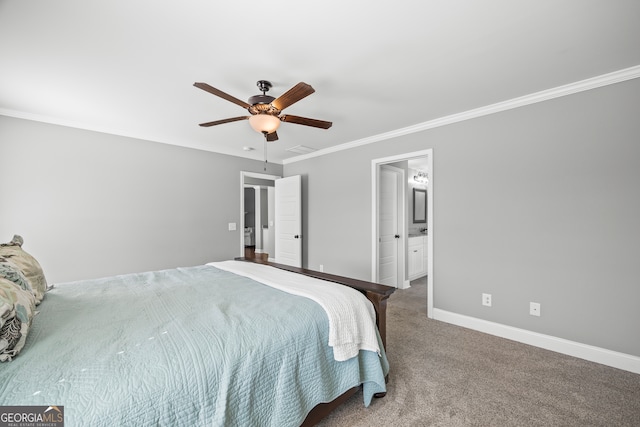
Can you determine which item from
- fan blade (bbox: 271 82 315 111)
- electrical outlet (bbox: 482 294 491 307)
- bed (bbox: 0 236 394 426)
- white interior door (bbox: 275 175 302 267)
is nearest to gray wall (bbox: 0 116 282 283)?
white interior door (bbox: 275 175 302 267)

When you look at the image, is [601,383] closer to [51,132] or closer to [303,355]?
[303,355]

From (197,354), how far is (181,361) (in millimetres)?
62

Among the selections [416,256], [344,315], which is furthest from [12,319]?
[416,256]

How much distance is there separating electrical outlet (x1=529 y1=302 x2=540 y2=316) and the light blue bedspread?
1925 mm

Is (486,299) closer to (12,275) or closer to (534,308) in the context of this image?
(534,308)

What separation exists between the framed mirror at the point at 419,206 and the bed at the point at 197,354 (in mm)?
4008

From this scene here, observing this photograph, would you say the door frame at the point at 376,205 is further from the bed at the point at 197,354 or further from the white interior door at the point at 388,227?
the bed at the point at 197,354

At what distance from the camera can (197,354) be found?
3.54 feet

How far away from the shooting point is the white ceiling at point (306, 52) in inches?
59.2

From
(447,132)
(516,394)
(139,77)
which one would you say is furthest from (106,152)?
(516,394)

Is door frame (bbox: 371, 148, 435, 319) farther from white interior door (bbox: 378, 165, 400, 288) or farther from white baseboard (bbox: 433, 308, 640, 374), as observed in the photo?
white baseboard (bbox: 433, 308, 640, 374)

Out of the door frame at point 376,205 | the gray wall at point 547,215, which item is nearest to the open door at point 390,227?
the door frame at point 376,205

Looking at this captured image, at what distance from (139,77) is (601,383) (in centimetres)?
439

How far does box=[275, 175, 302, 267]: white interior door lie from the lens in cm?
472
